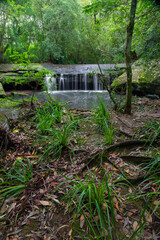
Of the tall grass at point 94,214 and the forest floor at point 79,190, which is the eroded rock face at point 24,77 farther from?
the tall grass at point 94,214

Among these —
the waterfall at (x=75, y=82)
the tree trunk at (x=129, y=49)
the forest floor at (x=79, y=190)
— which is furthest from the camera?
the waterfall at (x=75, y=82)

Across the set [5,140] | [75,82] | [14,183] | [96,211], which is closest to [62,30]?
[75,82]

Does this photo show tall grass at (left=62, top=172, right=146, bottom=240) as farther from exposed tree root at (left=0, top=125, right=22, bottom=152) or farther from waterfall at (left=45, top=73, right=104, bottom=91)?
waterfall at (left=45, top=73, right=104, bottom=91)

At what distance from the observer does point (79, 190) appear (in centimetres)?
169

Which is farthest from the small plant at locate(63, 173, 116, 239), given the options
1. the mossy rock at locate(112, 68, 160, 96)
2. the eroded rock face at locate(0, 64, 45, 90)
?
the mossy rock at locate(112, 68, 160, 96)

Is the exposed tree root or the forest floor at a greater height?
the exposed tree root

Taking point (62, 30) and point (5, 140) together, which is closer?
point (5, 140)

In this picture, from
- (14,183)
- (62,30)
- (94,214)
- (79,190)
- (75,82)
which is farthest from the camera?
(62,30)

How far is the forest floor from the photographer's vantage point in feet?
4.69

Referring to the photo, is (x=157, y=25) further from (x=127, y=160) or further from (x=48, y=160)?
(x=48, y=160)

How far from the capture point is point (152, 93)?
666 cm

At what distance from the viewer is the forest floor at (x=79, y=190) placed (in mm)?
1431

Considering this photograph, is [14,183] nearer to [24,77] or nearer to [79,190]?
[79,190]

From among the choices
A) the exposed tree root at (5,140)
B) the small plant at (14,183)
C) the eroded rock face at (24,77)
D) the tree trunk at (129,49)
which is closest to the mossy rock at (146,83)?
the tree trunk at (129,49)
